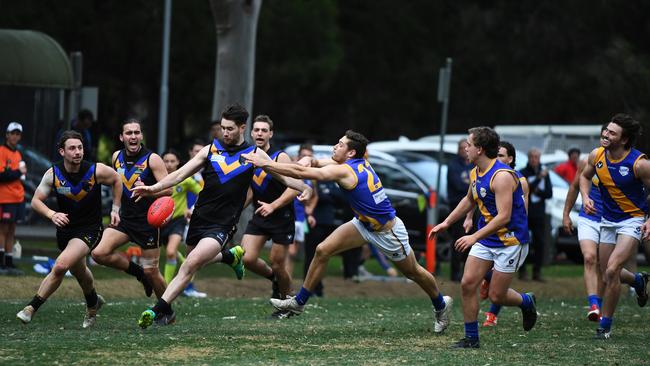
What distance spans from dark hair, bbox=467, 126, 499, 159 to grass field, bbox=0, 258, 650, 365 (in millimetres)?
1766

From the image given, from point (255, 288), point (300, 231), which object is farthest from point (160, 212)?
point (255, 288)

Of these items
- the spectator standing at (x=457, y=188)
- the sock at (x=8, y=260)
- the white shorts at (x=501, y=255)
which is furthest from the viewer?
the spectator standing at (x=457, y=188)

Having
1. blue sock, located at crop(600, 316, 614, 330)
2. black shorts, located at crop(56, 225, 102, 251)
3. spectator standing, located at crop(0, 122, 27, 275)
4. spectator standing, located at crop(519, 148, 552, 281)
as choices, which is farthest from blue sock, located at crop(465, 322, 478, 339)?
spectator standing, located at crop(519, 148, 552, 281)

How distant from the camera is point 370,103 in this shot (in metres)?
45.4

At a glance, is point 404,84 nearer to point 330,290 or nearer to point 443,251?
point 443,251

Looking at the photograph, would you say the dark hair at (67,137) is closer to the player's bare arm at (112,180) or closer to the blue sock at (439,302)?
the player's bare arm at (112,180)

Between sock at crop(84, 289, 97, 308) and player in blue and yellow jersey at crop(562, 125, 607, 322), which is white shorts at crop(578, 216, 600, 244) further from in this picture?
sock at crop(84, 289, 97, 308)

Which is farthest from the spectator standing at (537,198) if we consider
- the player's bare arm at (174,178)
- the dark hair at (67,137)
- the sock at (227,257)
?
the dark hair at (67,137)

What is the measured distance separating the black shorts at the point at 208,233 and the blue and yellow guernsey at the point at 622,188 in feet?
12.5

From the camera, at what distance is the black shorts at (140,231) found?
43.0ft

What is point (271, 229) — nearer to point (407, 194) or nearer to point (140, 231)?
point (140, 231)

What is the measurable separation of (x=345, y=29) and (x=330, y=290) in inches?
1033

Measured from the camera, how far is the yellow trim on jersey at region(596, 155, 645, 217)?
41.8ft

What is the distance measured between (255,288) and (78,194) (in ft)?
24.6
